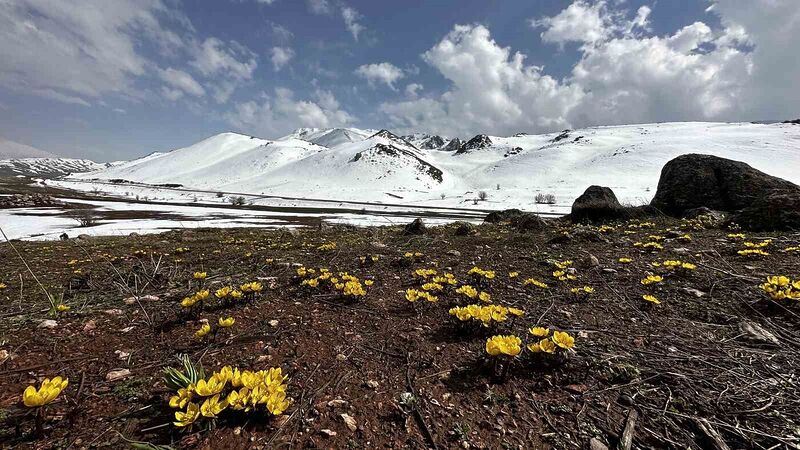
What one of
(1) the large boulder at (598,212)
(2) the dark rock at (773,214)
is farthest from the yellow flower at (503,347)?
(1) the large boulder at (598,212)

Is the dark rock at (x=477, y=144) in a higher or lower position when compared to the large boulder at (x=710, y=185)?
higher

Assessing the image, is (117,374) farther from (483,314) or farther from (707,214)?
(707,214)

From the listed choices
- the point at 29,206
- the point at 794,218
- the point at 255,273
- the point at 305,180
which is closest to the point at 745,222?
the point at 794,218

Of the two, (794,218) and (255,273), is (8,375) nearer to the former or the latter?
(255,273)

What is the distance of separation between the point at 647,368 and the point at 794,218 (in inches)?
365

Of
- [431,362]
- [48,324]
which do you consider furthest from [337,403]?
[48,324]

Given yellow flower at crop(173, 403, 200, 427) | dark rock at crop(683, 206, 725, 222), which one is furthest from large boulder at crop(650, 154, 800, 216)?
yellow flower at crop(173, 403, 200, 427)

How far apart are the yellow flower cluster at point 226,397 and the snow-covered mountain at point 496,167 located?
6334 cm

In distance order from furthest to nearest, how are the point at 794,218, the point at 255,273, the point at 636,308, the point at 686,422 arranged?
the point at 794,218 → the point at 255,273 → the point at 636,308 → the point at 686,422

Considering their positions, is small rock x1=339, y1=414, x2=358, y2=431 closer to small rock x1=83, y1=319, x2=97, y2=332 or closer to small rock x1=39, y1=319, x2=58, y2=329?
small rock x1=83, y1=319, x2=97, y2=332

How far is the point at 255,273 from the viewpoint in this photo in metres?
6.70

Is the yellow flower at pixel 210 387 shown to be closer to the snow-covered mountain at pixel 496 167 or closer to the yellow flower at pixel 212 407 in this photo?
the yellow flower at pixel 212 407

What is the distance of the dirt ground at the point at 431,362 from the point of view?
7.59 ft

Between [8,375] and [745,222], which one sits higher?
[745,222]
